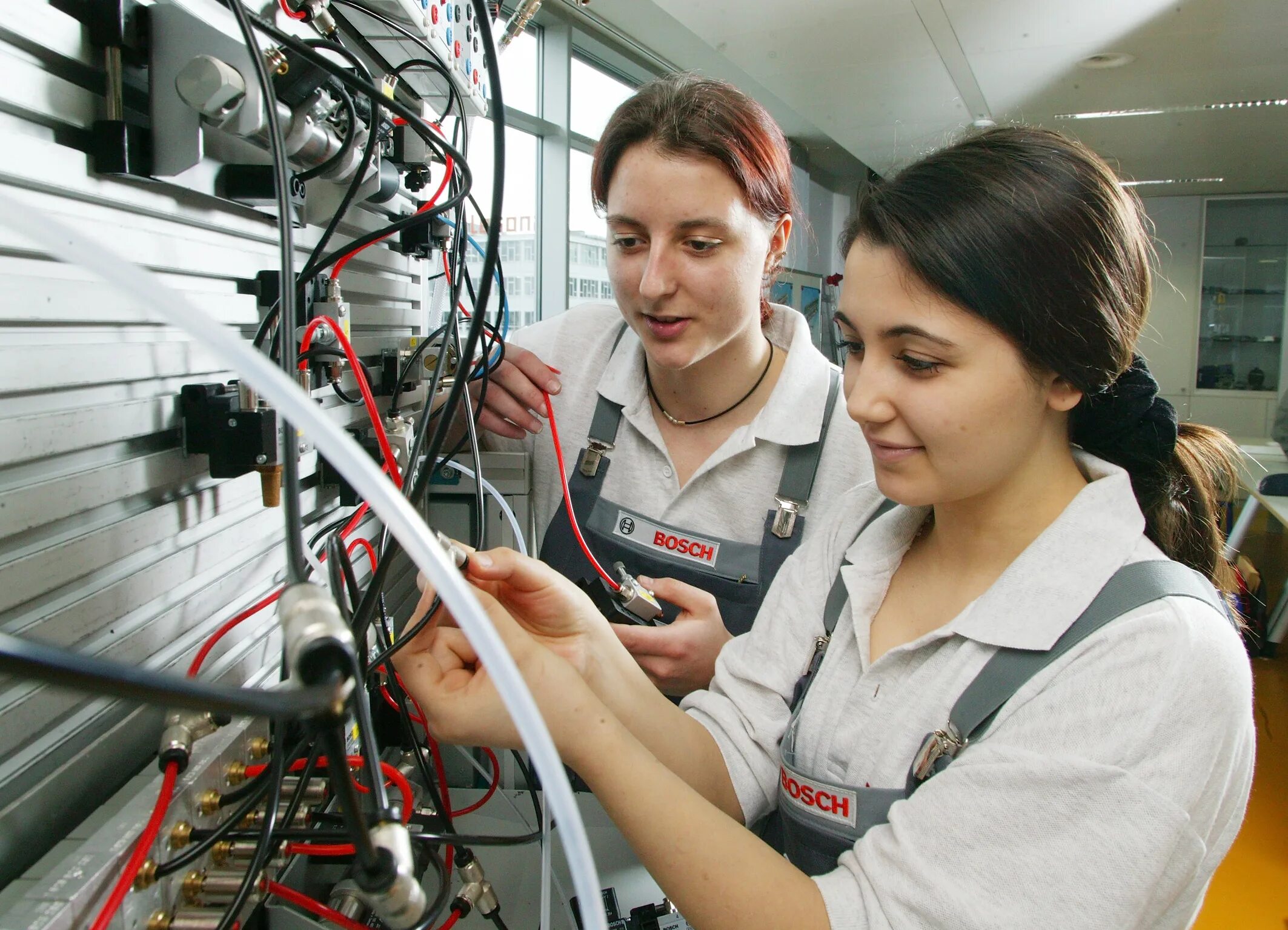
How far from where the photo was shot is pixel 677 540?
1.47 meters

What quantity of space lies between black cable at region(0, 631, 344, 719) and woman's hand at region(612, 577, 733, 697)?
0.89 metres

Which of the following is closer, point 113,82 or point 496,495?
point 113,82

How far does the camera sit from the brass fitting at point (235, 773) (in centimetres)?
72

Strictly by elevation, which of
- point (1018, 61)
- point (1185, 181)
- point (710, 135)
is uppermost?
point (1185, 181)

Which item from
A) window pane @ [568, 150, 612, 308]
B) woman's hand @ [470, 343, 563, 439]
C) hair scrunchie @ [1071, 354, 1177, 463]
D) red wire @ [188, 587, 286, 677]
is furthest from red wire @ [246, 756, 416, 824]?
window pane @ [568, 150, 612, 308]

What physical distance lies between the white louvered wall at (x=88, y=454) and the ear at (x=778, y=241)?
92cm

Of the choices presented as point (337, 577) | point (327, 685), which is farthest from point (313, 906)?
point (327, 685)

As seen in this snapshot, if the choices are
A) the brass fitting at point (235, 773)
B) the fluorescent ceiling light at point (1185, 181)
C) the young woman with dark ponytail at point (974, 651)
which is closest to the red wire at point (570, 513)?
the young woman with dark ponytail at point (974, 651)

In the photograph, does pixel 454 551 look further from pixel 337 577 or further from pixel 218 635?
pixel 218 635

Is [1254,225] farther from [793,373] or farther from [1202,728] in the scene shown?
[1202,728]

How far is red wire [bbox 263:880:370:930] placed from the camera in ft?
2.43

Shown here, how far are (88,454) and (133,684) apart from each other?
1.48 ft

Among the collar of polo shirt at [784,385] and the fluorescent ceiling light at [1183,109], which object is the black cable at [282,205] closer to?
the collar of polo shirt at [784,385]

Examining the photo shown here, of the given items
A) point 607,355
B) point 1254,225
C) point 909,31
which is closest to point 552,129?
point 909,31
